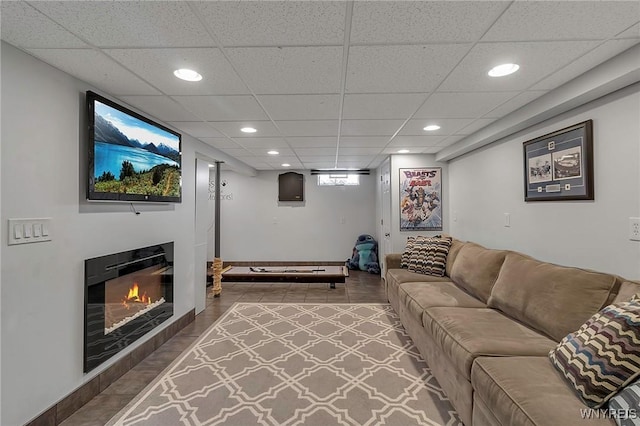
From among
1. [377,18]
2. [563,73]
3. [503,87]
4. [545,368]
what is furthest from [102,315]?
[563,73]

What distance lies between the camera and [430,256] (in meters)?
3.70

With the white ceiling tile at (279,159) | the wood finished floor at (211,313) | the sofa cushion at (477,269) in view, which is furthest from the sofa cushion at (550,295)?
the white ceiling tile at (279,159)

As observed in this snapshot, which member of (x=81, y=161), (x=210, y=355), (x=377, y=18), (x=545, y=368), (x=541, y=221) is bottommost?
(x=210, y=355)

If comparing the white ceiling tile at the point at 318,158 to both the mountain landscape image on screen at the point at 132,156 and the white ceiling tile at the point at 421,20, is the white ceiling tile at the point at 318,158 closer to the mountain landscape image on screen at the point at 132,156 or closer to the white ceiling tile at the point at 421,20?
the mountain landscape image on screen at the point at 132,156

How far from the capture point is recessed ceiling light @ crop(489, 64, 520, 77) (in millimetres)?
1804

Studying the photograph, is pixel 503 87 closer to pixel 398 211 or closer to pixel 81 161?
pixel 398 211

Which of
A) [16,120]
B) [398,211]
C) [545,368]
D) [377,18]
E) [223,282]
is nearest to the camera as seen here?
[377,18]

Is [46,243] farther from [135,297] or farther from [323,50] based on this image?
[323,50]

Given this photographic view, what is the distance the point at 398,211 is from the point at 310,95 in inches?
116

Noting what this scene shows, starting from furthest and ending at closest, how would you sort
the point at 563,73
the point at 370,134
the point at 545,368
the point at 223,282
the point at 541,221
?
1. the point at 223,282
2. the point at 370,134
3. the point at 541,221
4. the point at 563,73
5. the point at 545,368

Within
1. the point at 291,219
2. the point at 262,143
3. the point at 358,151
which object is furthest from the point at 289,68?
the point at 291,219

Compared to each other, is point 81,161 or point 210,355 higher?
point 81,161

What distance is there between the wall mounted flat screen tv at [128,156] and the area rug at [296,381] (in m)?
1.50

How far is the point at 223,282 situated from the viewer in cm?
534
